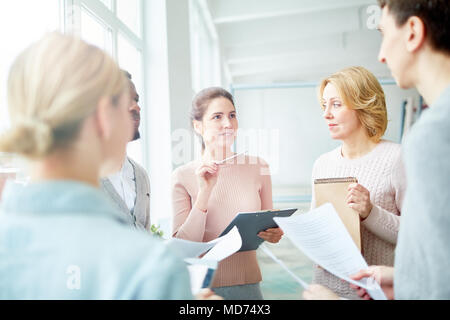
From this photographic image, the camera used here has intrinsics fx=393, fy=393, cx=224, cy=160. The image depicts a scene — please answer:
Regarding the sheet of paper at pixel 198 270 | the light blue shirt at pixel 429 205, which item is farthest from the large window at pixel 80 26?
the light blue shirt at pixel 429 205

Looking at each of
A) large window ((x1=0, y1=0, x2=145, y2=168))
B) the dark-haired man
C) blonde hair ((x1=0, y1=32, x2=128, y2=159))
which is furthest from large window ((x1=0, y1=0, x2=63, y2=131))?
blonde hair ((x1=0, y1=32, x2=128, y2=159))

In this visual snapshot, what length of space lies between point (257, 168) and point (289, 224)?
0.74 m

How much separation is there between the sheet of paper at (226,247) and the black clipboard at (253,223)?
0.06 m

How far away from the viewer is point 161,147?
3.21 metres

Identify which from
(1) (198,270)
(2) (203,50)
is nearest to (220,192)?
(1) (198,270)

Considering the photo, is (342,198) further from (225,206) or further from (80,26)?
(80,26)

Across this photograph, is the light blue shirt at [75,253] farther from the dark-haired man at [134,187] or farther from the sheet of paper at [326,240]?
the dark-haired man at [134,187]

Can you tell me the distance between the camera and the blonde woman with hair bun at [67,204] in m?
0.54

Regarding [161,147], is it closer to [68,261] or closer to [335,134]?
[335,134]

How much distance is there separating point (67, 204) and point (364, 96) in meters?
1.20

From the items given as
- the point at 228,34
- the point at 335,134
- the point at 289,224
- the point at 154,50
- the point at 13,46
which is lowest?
the point at 289,224
